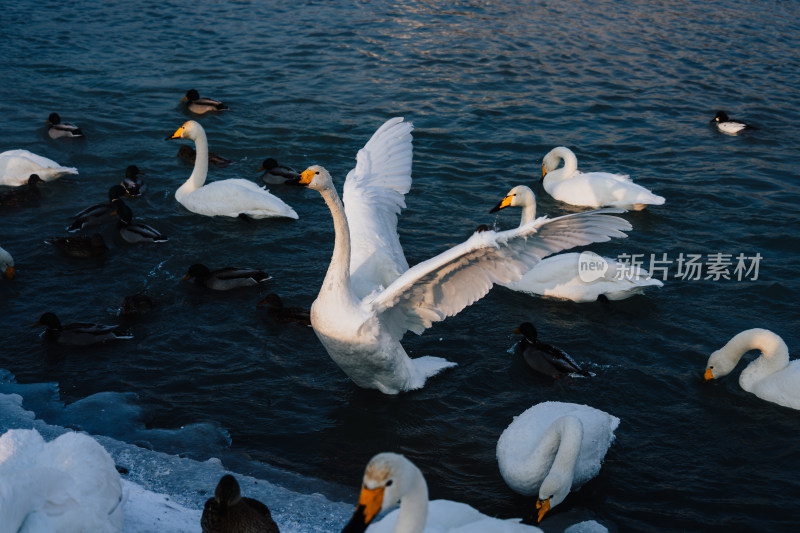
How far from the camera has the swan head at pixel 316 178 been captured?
7.31 metres

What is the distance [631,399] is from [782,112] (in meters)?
9.79

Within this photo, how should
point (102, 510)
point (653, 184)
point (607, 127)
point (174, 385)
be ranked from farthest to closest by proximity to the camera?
point (607, 127) < point (653, 184) < point (174, 385) < point (102, 510)

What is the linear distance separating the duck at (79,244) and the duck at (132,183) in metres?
1.69

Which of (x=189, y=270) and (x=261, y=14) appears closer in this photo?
(x=189, y=270)

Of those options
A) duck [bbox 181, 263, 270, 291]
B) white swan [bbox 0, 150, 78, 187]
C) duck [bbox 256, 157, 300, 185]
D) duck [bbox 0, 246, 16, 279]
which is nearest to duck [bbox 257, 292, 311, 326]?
duck [bbox 181, 263, 270, 291]

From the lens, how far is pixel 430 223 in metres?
11.6

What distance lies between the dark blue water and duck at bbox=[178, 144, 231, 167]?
177mm

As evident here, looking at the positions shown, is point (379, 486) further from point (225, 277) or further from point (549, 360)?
point (225, 277)

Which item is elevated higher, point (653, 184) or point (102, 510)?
point (653, 184)

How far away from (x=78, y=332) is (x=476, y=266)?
13.9 ft

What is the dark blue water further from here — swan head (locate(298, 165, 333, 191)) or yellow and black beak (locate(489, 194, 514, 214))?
swan head (locate(298, 165, 333, 191))

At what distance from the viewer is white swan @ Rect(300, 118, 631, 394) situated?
6.46 metres

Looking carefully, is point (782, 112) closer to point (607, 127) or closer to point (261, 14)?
point (607, 127)

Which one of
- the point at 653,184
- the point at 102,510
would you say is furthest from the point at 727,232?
the point at 102,510
